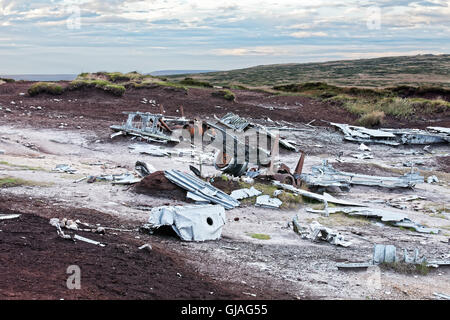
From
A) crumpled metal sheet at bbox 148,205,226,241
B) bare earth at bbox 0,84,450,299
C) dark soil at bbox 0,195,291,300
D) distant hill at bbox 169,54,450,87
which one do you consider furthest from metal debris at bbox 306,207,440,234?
distant hill at bbox 169,54,450,87

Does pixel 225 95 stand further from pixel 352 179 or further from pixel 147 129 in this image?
pixel 352 179

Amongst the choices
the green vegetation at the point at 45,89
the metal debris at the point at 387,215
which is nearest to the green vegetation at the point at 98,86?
the green vegetation at the point at 45,89

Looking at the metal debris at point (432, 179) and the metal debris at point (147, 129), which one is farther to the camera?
the metal debris at point (147, 129)

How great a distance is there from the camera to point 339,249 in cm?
992

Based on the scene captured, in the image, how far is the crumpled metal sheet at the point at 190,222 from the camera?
31.4ft

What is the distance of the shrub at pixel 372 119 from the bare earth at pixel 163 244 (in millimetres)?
8345

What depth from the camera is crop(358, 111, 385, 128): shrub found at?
28.5m

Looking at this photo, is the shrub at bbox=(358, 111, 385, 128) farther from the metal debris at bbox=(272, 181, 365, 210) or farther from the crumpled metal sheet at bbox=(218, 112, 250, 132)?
the metal debris at bbox=(272, 181, 365, 210)

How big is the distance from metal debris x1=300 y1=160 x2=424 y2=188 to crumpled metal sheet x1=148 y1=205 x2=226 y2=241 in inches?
237

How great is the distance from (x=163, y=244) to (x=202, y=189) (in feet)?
11.9

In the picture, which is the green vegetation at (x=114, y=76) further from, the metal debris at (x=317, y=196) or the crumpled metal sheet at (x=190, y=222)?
the crumpled metal sheet at (x=190, y=222)

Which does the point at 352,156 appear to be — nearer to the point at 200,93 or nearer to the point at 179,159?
the point at 179,159

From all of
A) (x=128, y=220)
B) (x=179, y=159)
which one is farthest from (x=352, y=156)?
(x=128, y=220)

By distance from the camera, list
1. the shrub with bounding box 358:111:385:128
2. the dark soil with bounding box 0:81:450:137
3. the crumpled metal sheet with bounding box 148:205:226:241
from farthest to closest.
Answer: the shrub with bounding box 358:111:385:128 < the dark soil with bounding box 0:81:450:137 < the crumpled metal sheet with bounding box 148:205:226:241
